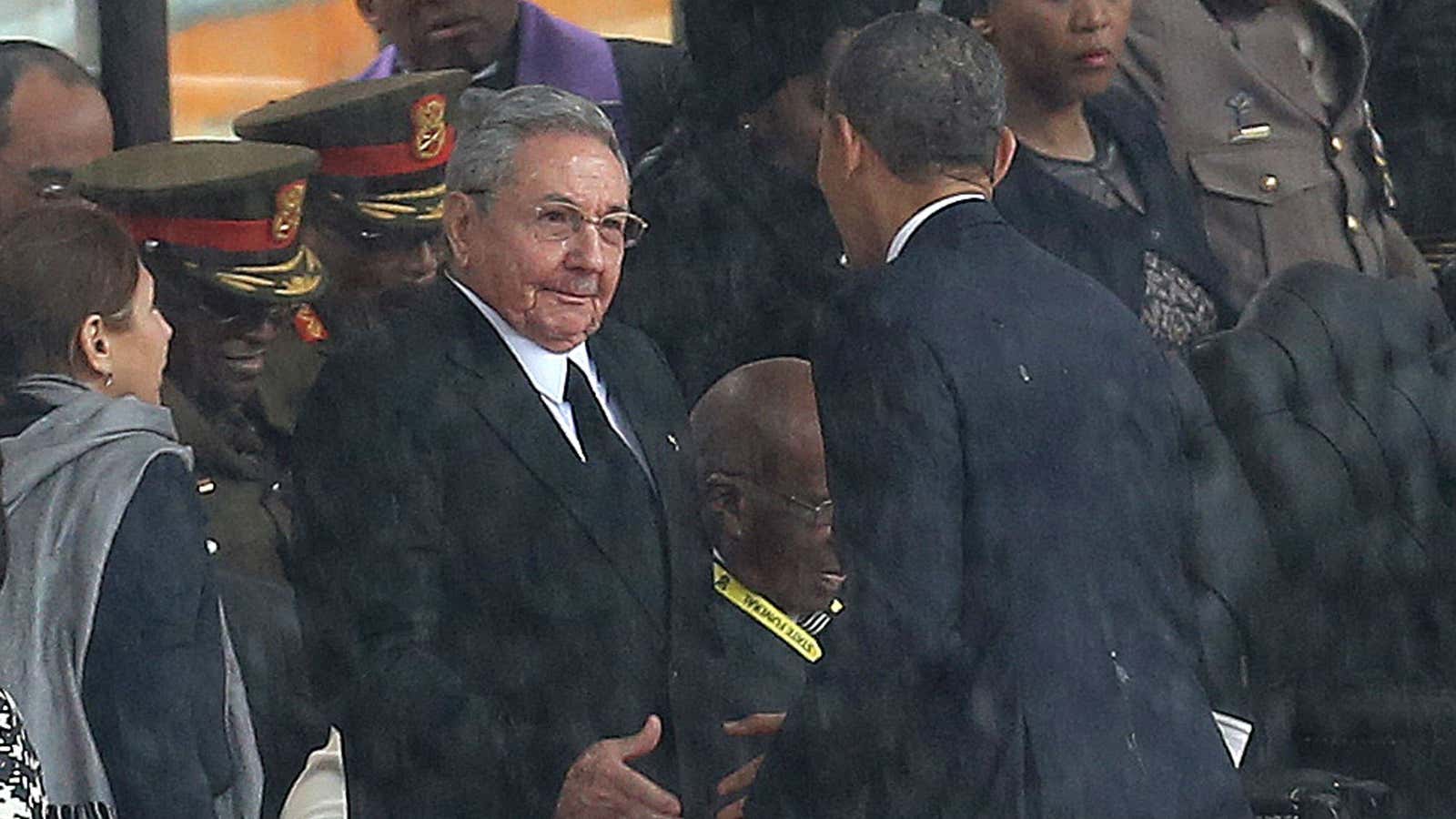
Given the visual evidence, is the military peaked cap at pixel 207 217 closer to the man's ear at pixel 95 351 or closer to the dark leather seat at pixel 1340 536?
the man's ear at pixel 95 351

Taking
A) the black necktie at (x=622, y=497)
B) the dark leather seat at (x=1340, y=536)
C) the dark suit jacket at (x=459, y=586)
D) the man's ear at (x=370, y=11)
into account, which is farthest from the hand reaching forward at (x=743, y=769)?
the man's ear at (x=370, y=11)

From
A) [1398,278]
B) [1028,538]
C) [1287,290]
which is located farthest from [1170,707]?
[1398,278]

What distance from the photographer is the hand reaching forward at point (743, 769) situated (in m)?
4.21

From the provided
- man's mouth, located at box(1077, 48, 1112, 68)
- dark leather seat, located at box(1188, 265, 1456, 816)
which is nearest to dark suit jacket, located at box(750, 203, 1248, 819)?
dark leather seat, located at box(1188, 265, 1456, 816)

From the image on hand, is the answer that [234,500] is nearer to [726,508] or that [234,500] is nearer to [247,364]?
[247,364]

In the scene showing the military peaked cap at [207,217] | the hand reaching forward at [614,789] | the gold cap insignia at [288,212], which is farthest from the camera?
the gold cap insignia at [288,212]

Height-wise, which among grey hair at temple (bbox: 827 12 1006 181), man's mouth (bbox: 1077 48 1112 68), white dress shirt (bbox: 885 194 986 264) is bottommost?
man's mouth (bbox: 1077 48 1112 68)

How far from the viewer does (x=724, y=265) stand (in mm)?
5160

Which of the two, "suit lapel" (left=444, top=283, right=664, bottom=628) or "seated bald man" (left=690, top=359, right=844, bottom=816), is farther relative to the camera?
"seated bald man" (left=690, top=359, right=844, bottom=816)

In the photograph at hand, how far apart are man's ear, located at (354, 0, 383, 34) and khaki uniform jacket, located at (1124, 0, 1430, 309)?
53.0 inches

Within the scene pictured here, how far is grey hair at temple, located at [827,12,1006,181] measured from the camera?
13.6 ft

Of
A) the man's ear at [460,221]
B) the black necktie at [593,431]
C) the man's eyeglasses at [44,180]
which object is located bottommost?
the man's eyeglasses at [44,180]

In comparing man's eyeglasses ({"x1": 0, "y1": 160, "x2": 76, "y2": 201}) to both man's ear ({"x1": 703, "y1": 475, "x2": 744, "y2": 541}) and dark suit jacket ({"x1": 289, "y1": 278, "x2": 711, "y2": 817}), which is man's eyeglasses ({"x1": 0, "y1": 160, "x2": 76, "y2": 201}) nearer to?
dark suit jacket ({"x1": 289, "y1": 278, "x2": 711, "y2": 817})

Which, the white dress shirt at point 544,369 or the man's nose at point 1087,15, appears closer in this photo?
the white dress shirt at point 544,369
